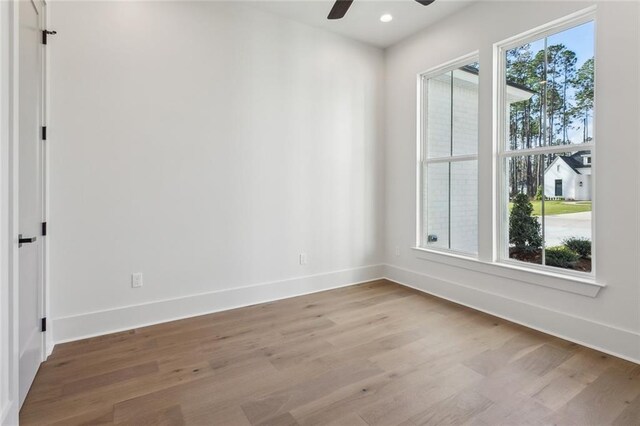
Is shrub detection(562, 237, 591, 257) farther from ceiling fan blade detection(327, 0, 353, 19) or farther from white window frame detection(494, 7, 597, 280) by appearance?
ceiling fan blade detection(327, 0, 353, 19)

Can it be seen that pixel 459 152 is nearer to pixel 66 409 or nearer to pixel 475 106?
pixel 475 106

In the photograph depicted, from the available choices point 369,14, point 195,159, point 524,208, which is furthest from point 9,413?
point 369,14

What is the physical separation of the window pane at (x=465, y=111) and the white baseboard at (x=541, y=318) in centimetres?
154

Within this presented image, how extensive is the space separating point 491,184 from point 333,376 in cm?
241

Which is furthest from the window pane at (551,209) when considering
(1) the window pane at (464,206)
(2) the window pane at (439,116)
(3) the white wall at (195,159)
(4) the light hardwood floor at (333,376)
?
(3) the white wall at (195,159)

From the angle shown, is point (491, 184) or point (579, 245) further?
point (491, 184)

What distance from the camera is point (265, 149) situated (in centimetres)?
356

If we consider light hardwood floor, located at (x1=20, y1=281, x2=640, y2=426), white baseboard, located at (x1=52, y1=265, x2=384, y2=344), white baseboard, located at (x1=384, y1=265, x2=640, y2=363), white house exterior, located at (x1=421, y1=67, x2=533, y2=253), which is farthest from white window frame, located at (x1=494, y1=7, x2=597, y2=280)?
white baseboard, located at (x1=52, y1=265, x2=384, y2=344)

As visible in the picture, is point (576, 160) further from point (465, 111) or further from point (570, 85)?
point (465, 111)

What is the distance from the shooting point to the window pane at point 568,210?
2701mm

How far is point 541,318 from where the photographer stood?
2.87 meters

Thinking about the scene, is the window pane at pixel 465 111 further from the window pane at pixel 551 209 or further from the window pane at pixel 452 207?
the window pane at pixel 551 209

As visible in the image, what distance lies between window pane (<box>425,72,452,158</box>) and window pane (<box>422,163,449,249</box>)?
207 mm

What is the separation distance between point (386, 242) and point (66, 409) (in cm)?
368
